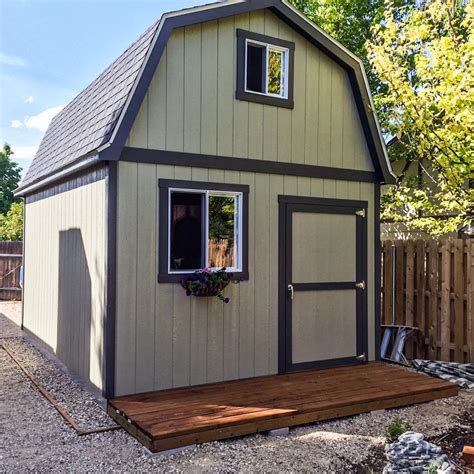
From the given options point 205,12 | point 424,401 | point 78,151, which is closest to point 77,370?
point 78,151

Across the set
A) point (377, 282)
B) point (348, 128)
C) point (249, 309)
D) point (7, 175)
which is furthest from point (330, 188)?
point (7, 175)

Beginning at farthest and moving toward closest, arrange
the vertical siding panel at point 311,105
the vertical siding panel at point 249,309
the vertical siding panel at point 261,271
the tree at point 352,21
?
the tree at point 352,21
the vertical siding panel at point 311,105
the vertical siding panel at point 261,271
the vertical siding panel at point 249,309

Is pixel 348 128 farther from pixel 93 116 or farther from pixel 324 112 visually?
pixel 93 116

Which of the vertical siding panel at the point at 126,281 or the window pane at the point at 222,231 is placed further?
the window pane at the point at 222,231

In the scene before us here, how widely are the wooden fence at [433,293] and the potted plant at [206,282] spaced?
3170 mm

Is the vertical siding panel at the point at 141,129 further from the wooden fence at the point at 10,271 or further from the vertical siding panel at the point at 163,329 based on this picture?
the wooden fence at the point at 10,271

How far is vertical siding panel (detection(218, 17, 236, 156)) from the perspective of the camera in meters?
5.48

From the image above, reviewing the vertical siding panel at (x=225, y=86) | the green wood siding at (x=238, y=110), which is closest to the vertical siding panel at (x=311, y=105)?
the green wood siding at (x=238, y=110)

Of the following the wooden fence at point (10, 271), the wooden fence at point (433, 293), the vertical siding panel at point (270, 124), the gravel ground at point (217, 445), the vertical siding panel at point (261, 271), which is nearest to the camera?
the gravel ground at point (217, 445)

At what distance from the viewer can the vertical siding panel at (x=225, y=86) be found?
5.48 metres

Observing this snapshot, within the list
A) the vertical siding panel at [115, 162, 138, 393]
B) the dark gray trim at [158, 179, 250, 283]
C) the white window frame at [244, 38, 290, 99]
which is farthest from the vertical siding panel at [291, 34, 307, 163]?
the vertical siding panel at [115, 162, 138, 393]

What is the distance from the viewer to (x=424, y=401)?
17.0ft

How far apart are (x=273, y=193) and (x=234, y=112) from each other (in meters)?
1.02

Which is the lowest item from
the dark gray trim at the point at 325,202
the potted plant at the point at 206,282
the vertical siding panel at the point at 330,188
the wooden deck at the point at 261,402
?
the wooden deck at the point at 261,402
